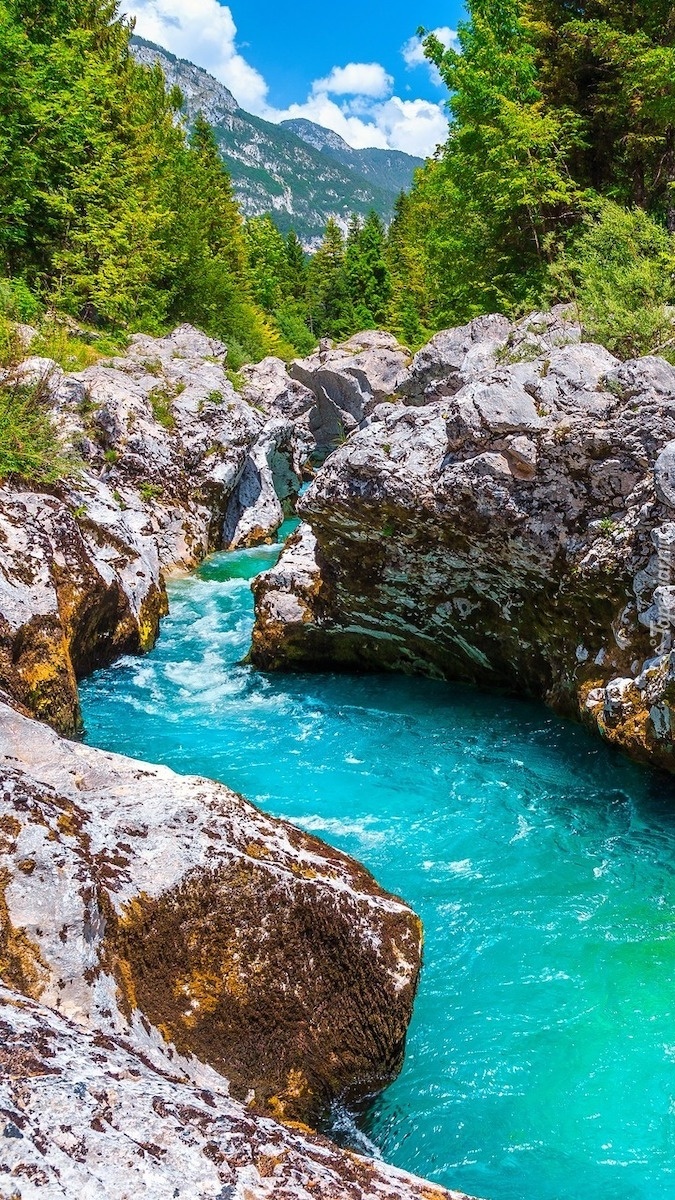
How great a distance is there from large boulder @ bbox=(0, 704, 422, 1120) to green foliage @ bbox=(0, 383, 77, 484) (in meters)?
6.25

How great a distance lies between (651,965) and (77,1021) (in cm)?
432

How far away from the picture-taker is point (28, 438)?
10.3 m

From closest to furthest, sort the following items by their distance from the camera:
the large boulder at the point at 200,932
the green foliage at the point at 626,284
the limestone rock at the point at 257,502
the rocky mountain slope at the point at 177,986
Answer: the rocky mountain slope at the point at 177,986 < the large boulder at the point at 200,932 < the green foliage at the point at 626,284 < the limestone rock at the point at 257,502

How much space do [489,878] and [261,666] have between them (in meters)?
6.10

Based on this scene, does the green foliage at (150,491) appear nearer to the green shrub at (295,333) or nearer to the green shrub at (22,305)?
the green shrub at (22,305)

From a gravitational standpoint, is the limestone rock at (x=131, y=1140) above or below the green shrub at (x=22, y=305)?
below

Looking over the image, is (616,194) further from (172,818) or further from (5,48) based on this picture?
(172,818)

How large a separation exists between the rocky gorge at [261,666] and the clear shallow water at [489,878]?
22.4 inches

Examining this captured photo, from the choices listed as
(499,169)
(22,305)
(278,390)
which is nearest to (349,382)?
(278,390)

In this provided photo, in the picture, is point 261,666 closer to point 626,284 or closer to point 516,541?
point 516,541

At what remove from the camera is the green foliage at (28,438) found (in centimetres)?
986

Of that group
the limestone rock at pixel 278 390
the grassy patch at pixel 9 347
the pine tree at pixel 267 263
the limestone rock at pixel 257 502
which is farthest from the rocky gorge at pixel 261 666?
the pine tree at pixel 267 263

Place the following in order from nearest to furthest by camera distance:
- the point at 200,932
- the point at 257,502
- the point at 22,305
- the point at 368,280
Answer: the point at 200,932, the point at 22,305, the point at 257,502, the point at 368,280

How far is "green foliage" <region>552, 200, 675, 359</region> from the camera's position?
982cm
